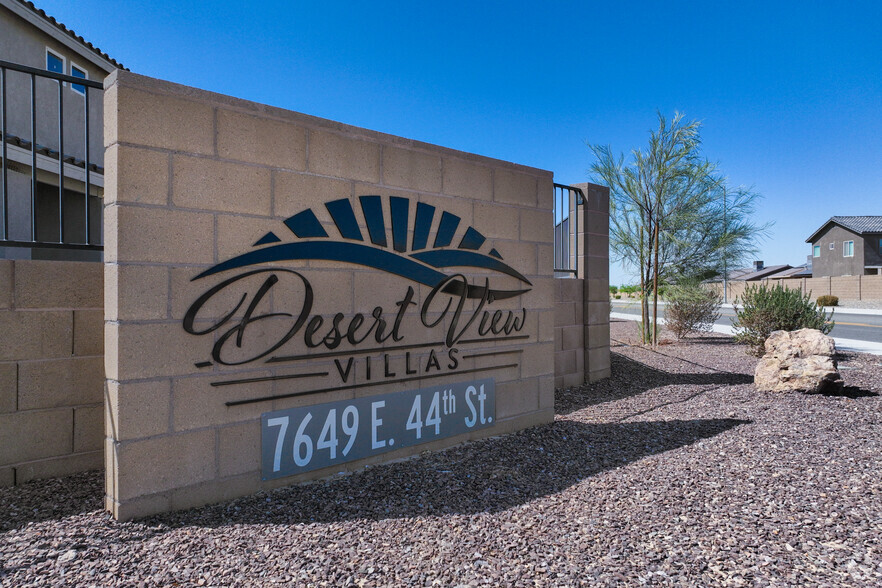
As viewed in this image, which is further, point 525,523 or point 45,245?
point 45,245

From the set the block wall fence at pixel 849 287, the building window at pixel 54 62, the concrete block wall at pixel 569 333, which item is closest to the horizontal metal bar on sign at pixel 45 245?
the concrete block wall at pixel 569 333

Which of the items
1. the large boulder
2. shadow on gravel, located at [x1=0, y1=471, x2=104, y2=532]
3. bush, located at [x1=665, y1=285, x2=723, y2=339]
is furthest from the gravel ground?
bush, located at [x1=665, y1=285, x2=723, y2=339]

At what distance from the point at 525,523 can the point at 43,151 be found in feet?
26.2

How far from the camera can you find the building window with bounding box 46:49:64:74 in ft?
29.9

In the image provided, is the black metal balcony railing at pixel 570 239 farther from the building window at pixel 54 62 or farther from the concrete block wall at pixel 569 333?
the building window at pixel 54 62

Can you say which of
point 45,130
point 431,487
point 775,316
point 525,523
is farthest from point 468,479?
point 775,316

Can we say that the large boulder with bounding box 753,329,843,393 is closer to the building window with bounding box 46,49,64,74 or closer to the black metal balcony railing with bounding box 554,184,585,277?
the black metal balcony railing with bounding box 554,184,585,277

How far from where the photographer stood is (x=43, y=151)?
287 inches

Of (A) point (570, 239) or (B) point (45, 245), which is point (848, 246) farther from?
(B) point (45, 245)

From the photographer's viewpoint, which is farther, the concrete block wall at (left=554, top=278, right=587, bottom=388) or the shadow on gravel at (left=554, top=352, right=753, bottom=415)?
the concrete block wall at (left=554, top=278, right=587, bottom=388)

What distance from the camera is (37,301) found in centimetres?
378

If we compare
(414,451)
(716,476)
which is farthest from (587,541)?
(414,451)

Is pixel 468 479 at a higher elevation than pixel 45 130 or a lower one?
lower

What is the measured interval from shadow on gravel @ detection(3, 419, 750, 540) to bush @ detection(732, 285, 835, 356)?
6.68 m
